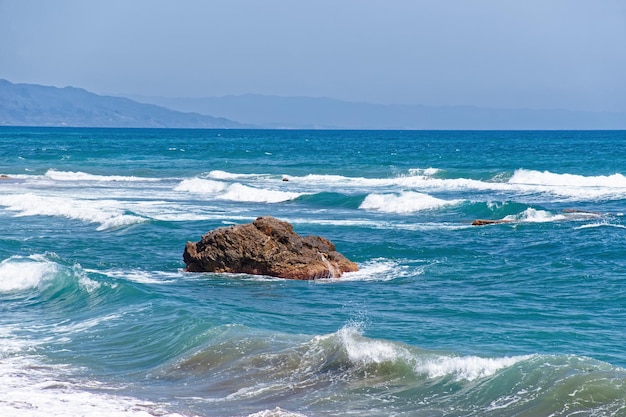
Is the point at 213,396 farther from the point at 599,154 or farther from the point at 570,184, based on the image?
the point at 599,154

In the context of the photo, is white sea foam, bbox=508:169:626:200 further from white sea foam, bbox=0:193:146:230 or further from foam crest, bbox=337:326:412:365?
foam crest, bbox=337:326:412:365

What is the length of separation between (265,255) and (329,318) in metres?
4.72

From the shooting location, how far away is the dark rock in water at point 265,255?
2081cm

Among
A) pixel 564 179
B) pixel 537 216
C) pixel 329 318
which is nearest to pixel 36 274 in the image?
pixel 329 318

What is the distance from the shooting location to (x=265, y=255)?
827 inches

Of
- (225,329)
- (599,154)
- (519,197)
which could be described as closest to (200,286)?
(225,329)

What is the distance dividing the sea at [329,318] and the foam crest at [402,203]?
25cm

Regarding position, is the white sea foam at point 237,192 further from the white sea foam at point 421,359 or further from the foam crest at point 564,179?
the white sea foam at point 421,359

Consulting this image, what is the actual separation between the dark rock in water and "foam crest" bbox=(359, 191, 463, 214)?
15.6 m

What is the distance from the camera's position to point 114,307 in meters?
17.6

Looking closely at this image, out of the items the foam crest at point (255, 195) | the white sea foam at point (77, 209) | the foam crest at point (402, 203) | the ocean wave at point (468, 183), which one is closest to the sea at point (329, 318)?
the white sea foam at point (77, 209)

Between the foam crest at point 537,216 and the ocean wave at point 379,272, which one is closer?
the ocean wave at point 379,272

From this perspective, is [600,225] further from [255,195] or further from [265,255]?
[255,195]

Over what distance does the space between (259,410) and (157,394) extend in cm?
164
